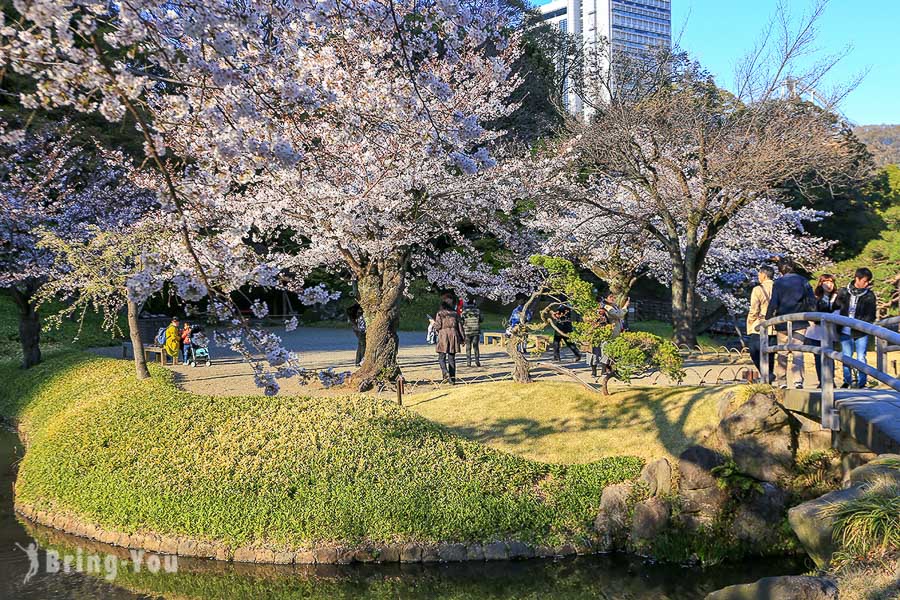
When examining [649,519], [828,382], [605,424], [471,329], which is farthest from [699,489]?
[471,329]

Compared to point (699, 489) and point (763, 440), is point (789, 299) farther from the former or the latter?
point (699, 489)

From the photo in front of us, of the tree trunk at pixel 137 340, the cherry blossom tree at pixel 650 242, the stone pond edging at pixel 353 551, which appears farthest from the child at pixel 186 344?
the stone pond edging at pixel 353 551

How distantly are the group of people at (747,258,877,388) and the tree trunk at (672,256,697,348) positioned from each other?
20.8ft

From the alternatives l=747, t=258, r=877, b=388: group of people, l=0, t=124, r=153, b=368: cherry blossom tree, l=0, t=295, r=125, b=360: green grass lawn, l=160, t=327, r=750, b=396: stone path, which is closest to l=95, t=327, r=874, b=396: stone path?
l=160, t=327, r=750, b=396: stone path

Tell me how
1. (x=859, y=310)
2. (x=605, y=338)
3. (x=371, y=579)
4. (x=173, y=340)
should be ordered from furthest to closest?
(x=173, y=340)
(x=605, y=338)
(x=859, y=310)
(x=371, y=579)

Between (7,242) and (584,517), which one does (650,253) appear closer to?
(584,517)

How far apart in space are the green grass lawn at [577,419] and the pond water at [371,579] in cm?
167

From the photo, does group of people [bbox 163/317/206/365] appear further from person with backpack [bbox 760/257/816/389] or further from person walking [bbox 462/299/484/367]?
person with backpack [bbox 760/257/816/389]

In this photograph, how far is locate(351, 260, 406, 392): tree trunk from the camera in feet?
41.1

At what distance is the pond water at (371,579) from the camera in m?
7.32

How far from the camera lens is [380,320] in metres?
12.6

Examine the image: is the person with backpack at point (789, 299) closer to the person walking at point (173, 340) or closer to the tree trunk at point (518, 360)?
the tree trunk at point (518, 360)

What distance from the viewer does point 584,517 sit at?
8.35 metres

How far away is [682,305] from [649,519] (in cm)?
922
